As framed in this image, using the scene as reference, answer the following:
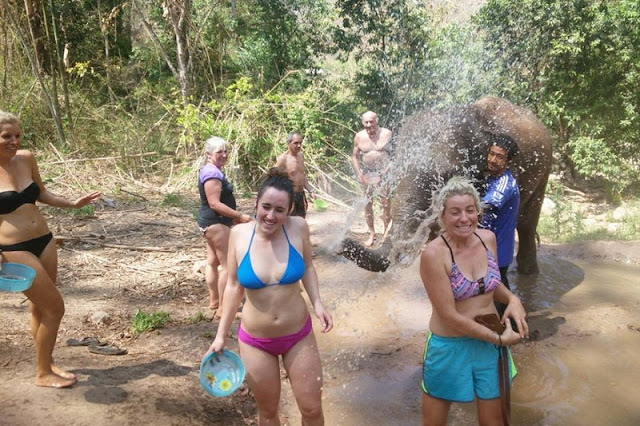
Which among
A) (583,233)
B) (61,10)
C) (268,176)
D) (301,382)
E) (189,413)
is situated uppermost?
(61,10)

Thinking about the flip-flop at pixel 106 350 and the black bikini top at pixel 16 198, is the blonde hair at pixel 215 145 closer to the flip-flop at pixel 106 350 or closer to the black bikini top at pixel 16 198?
the black bikini top at pixel 16 198

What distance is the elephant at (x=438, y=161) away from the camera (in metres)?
5.02

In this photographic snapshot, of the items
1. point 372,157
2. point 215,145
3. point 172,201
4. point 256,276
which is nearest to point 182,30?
point 172,201

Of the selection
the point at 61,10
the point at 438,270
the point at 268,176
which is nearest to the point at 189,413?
the point at 268,176

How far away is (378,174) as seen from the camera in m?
7.48

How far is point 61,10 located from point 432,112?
515 inches

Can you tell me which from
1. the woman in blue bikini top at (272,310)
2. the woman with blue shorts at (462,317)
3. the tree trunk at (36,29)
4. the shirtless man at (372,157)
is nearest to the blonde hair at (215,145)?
the woman in blue bikini top at (272,310)

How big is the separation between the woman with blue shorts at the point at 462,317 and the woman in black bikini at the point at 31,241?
228 centimetres

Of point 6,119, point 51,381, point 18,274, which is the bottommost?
point 51,381

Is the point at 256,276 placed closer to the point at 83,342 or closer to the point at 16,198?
the point at 16,198

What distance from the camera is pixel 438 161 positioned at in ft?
17.4

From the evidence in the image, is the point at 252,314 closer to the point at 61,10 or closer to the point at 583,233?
the point at 583,233

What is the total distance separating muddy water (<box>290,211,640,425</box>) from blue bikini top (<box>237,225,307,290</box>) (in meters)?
1.44

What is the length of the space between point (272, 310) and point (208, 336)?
2126mm
